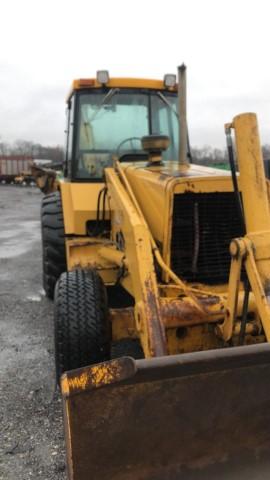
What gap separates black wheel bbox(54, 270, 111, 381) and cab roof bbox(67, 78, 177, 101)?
262 cm

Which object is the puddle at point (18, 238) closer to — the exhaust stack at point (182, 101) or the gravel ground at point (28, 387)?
the gravel ground at point (28, 387)

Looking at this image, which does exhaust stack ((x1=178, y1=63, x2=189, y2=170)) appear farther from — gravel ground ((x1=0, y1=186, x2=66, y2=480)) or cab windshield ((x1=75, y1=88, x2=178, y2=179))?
gravel ground ((x1=0, y1=186, x2=66, y2=480))

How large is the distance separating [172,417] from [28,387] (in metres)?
1.93

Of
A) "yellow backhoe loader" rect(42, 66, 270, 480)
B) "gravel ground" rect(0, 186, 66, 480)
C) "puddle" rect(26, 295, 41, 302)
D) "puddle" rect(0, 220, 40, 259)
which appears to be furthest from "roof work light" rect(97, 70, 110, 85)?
"puddle" rect(0, 220, 40, 259)

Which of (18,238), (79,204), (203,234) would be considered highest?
(79,204)

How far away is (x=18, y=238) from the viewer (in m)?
11.7

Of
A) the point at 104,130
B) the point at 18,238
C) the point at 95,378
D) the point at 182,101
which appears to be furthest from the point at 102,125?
the point at 18,238

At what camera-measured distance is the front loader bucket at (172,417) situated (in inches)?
75.6

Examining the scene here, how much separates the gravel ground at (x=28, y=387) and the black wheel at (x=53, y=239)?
55cm

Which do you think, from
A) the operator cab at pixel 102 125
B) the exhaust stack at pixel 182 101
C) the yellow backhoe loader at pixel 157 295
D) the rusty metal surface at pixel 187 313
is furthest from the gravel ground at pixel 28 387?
the exhaust stack at pixel 182 101

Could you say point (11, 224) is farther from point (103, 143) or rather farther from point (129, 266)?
point (129, 266)

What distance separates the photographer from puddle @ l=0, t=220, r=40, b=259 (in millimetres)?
9711

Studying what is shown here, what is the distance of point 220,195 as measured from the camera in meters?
3.32

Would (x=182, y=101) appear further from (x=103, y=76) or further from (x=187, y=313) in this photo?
(x=187, y=313)
